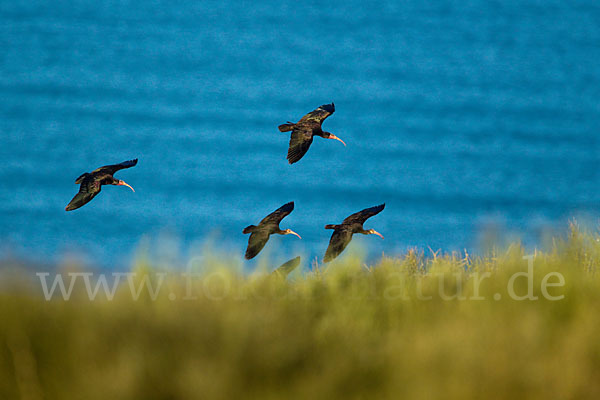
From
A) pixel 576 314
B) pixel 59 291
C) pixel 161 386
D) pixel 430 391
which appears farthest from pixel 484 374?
pixel 59 291

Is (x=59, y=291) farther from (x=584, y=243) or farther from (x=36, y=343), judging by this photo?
(x=584, y=243)

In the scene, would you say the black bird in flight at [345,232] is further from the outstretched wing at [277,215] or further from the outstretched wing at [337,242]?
the outstretched wing at [277,215]

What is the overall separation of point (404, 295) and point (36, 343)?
A: 2.41 ft

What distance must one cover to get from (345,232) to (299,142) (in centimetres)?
24

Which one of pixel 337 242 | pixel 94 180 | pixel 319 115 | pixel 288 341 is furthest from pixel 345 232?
pixel 94 180

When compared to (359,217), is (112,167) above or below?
above

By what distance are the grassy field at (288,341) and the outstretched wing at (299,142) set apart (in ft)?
0.97

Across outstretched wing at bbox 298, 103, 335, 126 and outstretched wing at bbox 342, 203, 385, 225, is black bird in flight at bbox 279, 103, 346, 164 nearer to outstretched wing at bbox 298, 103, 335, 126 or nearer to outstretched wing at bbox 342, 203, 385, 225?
outstretched wing at bbox 298, 103, 335, 126

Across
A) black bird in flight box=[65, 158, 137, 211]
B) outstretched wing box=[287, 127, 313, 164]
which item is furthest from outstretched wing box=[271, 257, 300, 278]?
black bird in flight box=[65, 158, 137, 211]

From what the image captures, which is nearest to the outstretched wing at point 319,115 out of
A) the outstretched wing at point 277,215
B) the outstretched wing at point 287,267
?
the outstretched wing at point 277,215

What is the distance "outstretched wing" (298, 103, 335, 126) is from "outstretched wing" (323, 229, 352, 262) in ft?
0.86

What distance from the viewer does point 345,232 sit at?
1.48m

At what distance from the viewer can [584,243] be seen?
1.65m

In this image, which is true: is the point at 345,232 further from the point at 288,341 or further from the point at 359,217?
the point at 288,341
